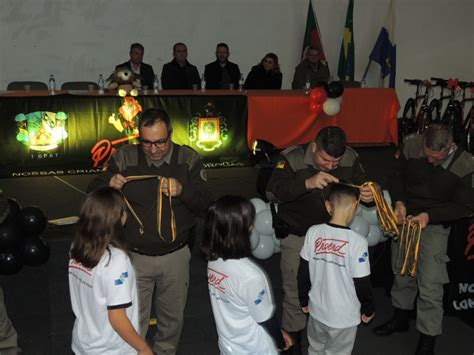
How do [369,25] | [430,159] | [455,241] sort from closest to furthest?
1. [430,159]
2. [455,241]
3. [369,25]

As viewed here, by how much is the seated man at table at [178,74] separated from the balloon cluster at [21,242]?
195 inches

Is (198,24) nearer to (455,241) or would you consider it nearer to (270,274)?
(270,274)

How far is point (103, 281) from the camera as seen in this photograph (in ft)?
8.34

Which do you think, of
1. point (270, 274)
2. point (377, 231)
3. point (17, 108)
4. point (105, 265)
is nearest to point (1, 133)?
point (17, 108)

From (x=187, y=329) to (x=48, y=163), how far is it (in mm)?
4062

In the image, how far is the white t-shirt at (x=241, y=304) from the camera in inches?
106

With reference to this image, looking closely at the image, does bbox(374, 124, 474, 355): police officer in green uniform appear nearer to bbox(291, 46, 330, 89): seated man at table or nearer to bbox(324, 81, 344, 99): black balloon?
bbox(324, 81, 344, 99): black balloon

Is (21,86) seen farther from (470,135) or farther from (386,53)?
(386,53)

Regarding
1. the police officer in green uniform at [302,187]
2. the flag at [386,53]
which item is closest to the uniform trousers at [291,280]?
the police officer in green uniform at [302,187]

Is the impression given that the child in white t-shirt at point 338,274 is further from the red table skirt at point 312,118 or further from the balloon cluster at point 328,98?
the balloon cluster at point 328,98

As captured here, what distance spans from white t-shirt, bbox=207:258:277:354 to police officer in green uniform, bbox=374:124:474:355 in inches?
63.8

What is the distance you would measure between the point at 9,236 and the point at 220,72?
6167 millimetres

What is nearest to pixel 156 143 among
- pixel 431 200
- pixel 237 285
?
pixel 237 285

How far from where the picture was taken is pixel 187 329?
461 cm
